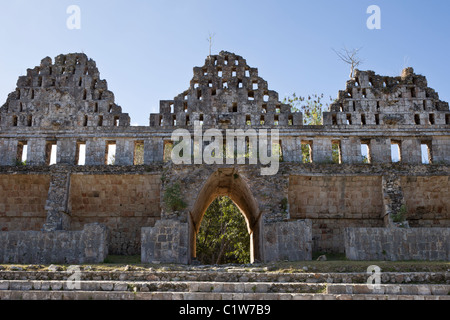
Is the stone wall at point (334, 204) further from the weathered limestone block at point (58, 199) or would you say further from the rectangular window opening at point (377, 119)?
the weathered limestone block at point (58, 199)

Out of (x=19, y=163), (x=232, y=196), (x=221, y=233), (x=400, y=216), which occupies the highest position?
(x=19, y=163)

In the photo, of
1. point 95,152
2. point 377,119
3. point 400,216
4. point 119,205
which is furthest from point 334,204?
point 95,152

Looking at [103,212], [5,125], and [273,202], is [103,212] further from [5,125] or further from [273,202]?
[273,202]

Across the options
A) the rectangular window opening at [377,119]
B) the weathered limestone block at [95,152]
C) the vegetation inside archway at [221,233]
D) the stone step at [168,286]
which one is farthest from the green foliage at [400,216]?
the weathered limestone block at [95,152]

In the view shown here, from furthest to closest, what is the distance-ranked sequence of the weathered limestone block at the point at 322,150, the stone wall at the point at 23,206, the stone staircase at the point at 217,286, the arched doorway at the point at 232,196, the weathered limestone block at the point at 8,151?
1. the weathered limestone block at the point at 8,151
2. the weathered limestone block at the point at 322,150
3. the stone wall at the point at 23,206
4. the arched doorway at the point at 232,196
5. the stone staircase at the point at 217,286

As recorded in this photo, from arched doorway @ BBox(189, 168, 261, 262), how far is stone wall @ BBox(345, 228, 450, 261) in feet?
15.0

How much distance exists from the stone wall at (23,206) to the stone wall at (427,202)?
700 inches

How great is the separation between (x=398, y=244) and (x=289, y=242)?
3953mm

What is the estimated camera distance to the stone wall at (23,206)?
25891mm

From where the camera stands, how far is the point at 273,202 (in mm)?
21625

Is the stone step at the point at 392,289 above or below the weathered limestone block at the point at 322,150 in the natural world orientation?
below

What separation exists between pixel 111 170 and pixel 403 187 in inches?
552

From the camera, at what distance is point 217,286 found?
14.3 meters

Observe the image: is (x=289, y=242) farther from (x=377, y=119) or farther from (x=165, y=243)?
(x=377, y=119)
